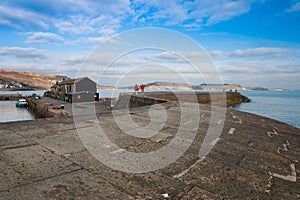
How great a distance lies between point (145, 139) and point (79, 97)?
32.5m

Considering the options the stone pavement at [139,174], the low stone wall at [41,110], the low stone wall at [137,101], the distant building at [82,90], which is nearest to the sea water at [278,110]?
the low stone wall at [137,101]

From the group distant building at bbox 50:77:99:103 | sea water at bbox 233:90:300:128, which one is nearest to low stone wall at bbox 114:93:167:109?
distant building at bbox 50:77:99:103

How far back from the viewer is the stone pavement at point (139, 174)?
2527mm

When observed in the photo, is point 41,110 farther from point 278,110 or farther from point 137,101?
point 278,110

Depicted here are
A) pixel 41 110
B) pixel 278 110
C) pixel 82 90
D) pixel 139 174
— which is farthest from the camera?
pixel 278 110

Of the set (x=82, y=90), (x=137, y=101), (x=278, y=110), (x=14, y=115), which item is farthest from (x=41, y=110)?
(x=278, y=110)

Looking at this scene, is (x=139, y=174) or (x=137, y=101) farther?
(x=137, y=101)

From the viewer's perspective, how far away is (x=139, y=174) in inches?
122

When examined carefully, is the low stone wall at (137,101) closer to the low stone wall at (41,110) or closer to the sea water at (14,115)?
the low stone wall at (41,110)

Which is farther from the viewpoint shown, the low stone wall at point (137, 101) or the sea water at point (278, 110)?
the sea water at point (278, 110)

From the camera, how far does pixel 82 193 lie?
2.43 m

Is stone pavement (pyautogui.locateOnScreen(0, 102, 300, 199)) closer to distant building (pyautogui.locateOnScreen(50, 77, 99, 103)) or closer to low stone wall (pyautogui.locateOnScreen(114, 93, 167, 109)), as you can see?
low stone wall (pyautogui.locateOnScreen(114, 93, 167, 109))

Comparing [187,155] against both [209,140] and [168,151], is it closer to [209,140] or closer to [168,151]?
[168,151]

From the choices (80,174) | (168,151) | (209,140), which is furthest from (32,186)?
(209,140)
